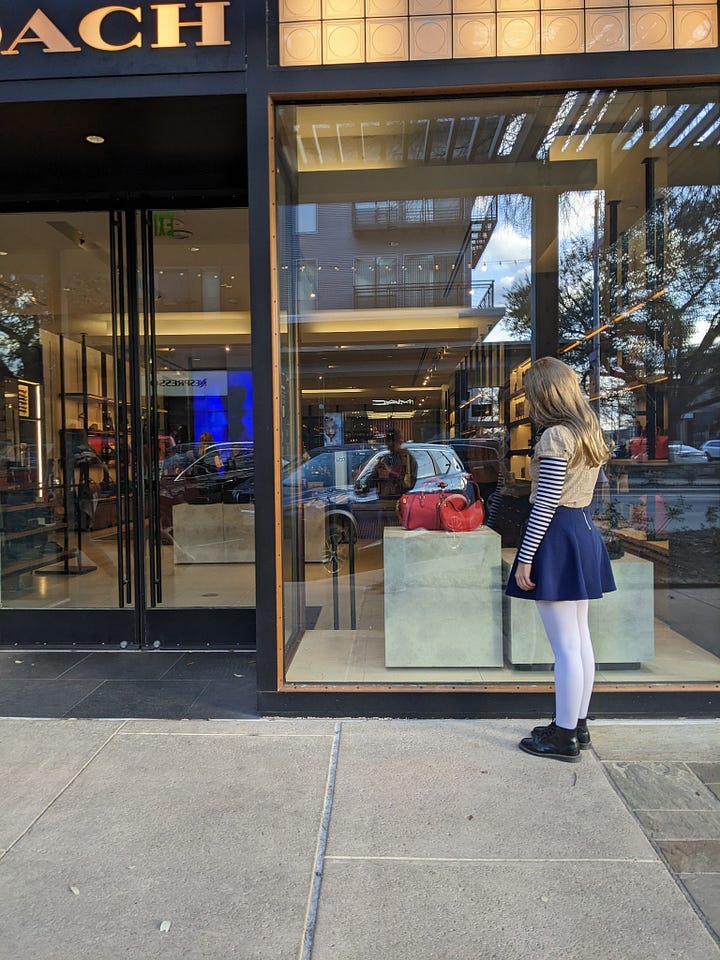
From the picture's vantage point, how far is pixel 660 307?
6.38 m

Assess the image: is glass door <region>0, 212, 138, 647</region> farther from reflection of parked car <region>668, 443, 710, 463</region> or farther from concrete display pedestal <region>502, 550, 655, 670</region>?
reflection of parked car <region>668, 443, 710, 463</region>

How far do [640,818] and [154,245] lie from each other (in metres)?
4.92

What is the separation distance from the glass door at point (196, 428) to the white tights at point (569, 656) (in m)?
2.58

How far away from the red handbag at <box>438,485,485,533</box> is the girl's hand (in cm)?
112

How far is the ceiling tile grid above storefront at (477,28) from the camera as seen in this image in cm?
357

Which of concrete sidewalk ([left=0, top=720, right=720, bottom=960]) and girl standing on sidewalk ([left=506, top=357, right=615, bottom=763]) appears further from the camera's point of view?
girl standing on sidewalk ([left=506, top=357, right=615, bottom=763])

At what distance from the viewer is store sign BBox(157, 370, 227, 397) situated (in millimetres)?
5453

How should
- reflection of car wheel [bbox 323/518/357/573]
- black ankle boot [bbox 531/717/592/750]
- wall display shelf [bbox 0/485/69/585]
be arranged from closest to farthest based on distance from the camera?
black ankle boot [bbox 531/717/592/750], reflection of car wheel [bbox 323/518/357/573], wall display shelf [bbox 0/485/69/585]

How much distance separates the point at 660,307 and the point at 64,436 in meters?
5.63

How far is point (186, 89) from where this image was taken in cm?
362

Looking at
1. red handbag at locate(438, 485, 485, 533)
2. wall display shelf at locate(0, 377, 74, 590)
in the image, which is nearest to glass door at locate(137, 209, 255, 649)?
wall display shelf at locate(0, 377, 74, 590)

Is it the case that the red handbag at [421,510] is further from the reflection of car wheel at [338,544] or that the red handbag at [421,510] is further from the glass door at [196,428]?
the glass door at [196,428]

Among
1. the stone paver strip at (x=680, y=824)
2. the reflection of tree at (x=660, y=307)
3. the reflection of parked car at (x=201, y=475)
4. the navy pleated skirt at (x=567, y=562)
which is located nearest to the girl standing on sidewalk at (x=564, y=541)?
the navy pleated skirt at (x=567, y=562)

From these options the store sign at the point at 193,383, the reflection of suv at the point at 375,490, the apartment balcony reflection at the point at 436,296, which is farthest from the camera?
the apartment balcony reflection at the point at 436,296
